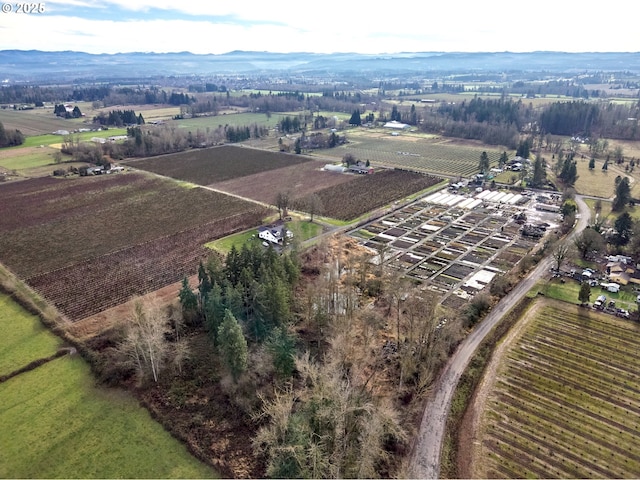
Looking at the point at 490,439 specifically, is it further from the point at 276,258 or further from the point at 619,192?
the point at 619,192

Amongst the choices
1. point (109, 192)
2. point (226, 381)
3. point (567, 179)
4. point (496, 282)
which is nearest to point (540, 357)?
point (496, 282)

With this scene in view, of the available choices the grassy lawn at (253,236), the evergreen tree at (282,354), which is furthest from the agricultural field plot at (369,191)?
the evergreen tree at (282,354)

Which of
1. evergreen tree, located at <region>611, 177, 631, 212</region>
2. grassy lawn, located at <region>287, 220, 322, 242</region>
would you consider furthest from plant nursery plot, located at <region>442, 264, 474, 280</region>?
evergreen tree, located at <region>611, 177, 631, 212</region>

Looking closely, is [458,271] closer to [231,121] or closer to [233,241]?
[233,241]

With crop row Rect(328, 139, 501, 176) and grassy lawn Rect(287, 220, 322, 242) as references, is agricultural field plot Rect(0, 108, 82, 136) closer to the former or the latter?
crop row Rect(328, 139, 501, 176)

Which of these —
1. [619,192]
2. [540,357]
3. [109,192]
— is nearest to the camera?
[540,357]

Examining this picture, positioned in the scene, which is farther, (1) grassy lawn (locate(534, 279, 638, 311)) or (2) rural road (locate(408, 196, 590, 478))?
(1) grassy lawn (locate(534, 279, 638, 311))

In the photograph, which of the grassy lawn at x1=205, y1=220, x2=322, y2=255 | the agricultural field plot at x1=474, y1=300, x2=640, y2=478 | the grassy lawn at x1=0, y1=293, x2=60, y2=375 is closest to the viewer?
the agricultural field plot at x1=474, y1=300, x2=640, y2=478

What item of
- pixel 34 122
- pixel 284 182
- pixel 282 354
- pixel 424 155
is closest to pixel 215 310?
pixel 282 354
